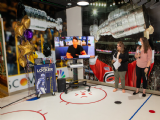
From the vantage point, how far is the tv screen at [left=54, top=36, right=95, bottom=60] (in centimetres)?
381

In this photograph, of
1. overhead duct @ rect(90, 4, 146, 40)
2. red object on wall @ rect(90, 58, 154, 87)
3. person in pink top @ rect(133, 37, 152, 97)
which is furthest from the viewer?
red object on wall @ rect(90, 58, 154, 87)

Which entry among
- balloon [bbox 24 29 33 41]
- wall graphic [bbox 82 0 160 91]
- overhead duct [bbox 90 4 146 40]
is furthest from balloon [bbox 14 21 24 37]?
overhead duct [bbox 90 4 146 40]

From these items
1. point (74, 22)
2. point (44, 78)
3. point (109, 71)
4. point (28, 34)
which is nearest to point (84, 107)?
point (44, 78)

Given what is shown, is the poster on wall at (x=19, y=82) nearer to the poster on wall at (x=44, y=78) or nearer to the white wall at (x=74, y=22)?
the poster on wall at (x=44, y=78)

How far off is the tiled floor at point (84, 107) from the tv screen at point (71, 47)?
1134 millimetres

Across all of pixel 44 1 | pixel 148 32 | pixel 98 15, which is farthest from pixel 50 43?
pixel 148 32

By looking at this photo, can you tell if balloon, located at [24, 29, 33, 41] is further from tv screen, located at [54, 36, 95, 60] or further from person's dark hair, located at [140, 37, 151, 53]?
person's dark hair, located at [140, 37, 151, 53]

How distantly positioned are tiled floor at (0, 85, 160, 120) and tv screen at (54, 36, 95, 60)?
3.72ft

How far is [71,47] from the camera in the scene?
386 centimetres

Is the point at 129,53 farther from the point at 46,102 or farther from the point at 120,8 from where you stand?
the point at 46,102

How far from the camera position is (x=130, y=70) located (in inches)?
144

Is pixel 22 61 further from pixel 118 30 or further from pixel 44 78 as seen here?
pixel 118 30

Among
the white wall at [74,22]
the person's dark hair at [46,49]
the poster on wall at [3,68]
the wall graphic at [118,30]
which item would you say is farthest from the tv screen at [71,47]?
the poster on wall at [3,68]

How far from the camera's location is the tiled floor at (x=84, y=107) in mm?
2387
